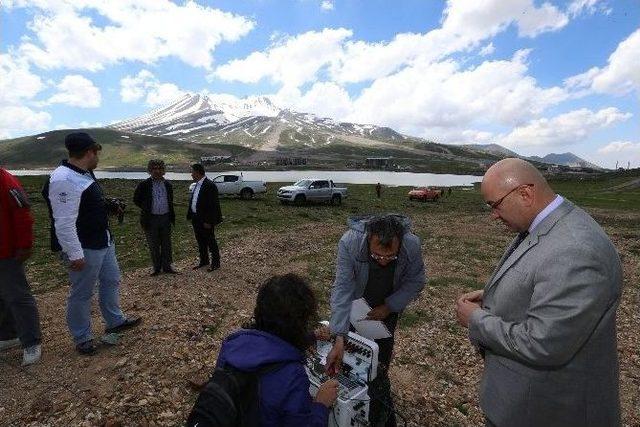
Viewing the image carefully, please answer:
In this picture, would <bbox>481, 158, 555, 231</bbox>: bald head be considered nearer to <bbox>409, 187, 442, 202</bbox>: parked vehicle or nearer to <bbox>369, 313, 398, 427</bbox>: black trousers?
<bbox>369, 313, 398, 427</bbox>: black trousers

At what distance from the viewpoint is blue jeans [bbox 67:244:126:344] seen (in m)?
5.39

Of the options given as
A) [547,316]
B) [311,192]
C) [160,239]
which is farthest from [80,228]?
[311,192]

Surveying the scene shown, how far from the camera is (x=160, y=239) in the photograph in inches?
378

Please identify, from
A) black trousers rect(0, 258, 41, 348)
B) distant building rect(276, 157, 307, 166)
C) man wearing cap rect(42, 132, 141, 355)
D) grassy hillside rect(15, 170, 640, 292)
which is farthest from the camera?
distant building rect(276, 157, 307, 166)

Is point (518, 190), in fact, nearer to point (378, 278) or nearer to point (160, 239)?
point (378, 278)

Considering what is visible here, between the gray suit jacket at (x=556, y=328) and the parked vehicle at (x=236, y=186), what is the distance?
3188cm

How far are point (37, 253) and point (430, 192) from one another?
32899 mm

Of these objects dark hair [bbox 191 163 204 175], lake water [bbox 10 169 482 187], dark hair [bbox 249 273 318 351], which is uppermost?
dark hair [bbox 191 163 204 175]

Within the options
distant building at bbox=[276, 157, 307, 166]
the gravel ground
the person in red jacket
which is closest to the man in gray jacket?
the gravel ground

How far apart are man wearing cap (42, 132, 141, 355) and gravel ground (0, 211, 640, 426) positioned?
745 millimetres

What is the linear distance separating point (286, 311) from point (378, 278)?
187 cm

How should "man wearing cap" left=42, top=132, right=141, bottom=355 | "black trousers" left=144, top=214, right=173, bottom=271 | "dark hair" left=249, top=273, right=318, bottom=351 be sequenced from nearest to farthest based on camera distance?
"dark hair" left=249, top=273, right=318, bottom=351 → "man wearing cap" left=42, top=132, right=141, bottom=355 → "black trousers" left=144, top=214, right=173, bottom=271

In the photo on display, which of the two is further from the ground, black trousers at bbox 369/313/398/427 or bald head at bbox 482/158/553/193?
bald head at bbox 482/158/553/193

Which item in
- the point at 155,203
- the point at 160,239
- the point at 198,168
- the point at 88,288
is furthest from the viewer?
the point at 198,168
